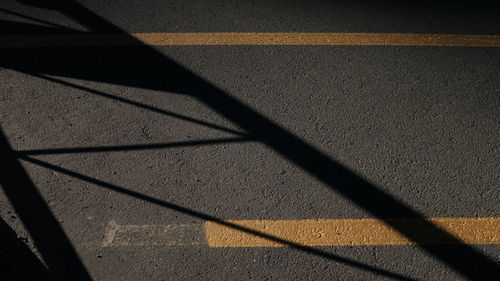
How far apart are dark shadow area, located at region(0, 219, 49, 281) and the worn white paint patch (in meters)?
0.37

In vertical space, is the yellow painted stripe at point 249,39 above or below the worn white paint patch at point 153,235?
above

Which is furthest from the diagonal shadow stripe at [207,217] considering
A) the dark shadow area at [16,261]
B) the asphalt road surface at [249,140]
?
the dark shadow area at [16,261]

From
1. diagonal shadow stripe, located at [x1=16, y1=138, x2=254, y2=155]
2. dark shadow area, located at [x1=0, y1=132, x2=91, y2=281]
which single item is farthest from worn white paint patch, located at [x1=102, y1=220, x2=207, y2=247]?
diagonal shadow stripe, located at [x1=16, y1=138, x2=254, y2=155]

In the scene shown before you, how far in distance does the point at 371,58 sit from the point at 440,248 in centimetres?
193

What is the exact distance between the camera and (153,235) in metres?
3.11

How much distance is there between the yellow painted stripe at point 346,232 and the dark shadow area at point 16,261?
950 millimetres

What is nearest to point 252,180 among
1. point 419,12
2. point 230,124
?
point 230,124

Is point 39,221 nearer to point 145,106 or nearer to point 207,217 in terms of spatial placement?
point 207,217

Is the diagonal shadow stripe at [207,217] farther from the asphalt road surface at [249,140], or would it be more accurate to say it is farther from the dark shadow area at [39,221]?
the dark shadow area at [39,221]

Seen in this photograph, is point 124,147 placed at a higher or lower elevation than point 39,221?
higher

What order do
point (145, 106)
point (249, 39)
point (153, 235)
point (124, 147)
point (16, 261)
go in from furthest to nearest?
point (249, 39) < point (145, 106) < point (124, 147) < point (153, 235) < point (16, 261)

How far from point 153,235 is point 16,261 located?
0.75m

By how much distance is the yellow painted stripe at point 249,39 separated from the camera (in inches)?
179

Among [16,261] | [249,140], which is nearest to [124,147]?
[249,140]
